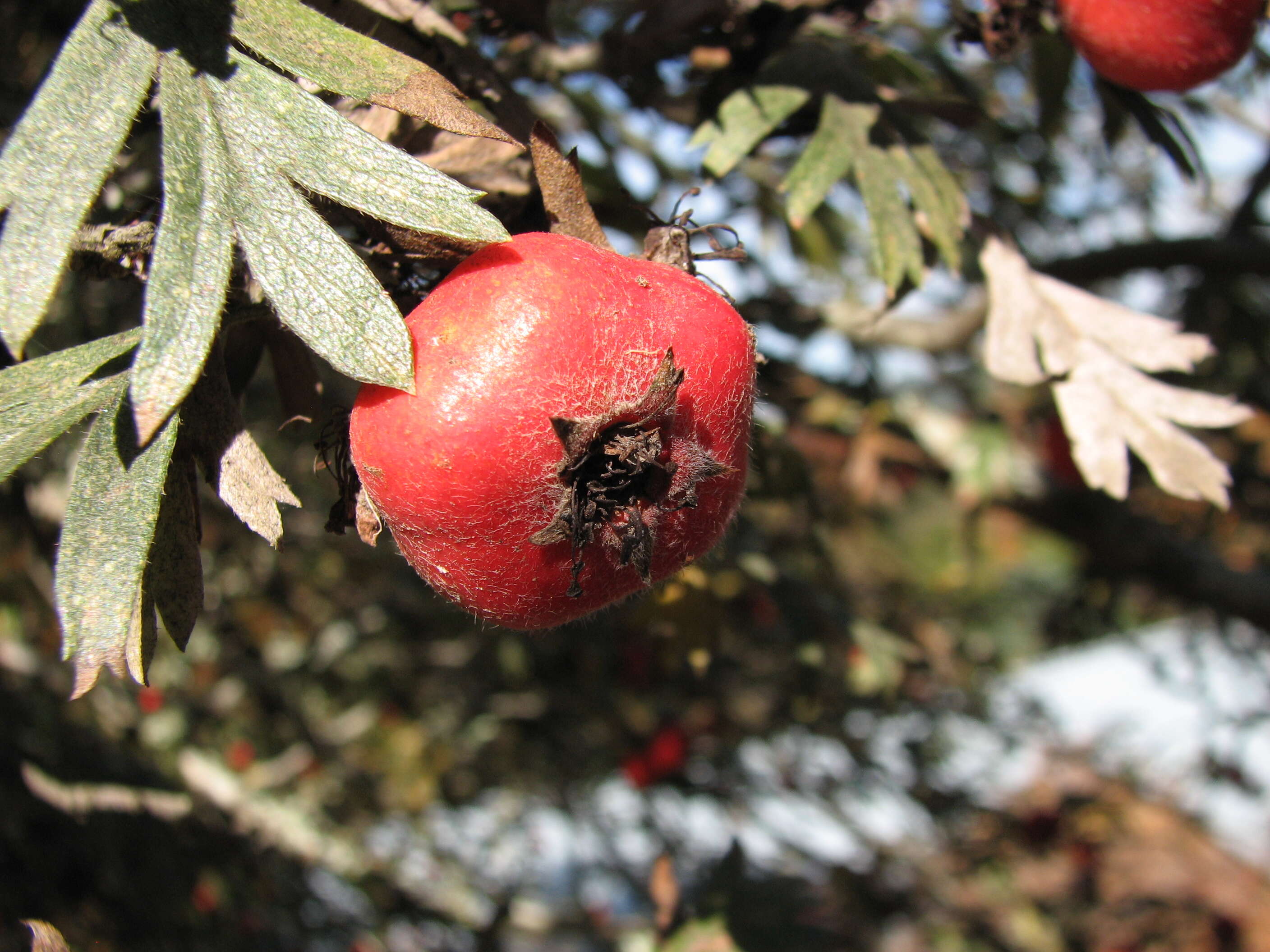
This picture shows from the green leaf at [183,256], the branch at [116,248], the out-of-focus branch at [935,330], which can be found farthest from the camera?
the out-of-focus branch at [935,330]

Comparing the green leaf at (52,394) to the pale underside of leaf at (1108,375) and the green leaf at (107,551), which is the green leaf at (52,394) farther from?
the pale underside of leaf at (1108,375)

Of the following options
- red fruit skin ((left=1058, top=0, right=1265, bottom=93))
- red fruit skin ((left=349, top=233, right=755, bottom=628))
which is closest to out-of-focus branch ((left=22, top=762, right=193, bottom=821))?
red fruit skin ((left=349, top=233, right=755, bottom=628))

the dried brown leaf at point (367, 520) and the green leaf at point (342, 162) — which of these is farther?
the dried brown leaf at point (367, 520)

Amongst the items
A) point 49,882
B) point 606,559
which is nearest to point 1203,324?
point 606,559

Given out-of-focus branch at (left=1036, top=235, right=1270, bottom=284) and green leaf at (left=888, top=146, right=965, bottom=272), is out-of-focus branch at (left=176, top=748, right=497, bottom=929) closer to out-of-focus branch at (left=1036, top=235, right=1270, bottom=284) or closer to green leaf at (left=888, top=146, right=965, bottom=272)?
green leaf at (left=888, top=146, right=965, bottom=272)

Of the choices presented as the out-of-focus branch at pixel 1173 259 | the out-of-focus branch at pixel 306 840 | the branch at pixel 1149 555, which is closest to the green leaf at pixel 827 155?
the out-of-focus branch at pixel 1173 259

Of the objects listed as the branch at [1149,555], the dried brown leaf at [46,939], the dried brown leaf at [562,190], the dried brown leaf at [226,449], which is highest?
the dried brown leaf at [562,190]

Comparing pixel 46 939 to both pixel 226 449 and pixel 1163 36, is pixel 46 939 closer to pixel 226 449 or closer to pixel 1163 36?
pixel 226 449

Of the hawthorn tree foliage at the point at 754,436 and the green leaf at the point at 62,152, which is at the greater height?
the green leaf at the point at 62,152

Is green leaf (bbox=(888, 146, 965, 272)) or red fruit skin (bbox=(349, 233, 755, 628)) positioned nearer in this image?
red fruit skin (bbox=(349, 233, 755, 628))
